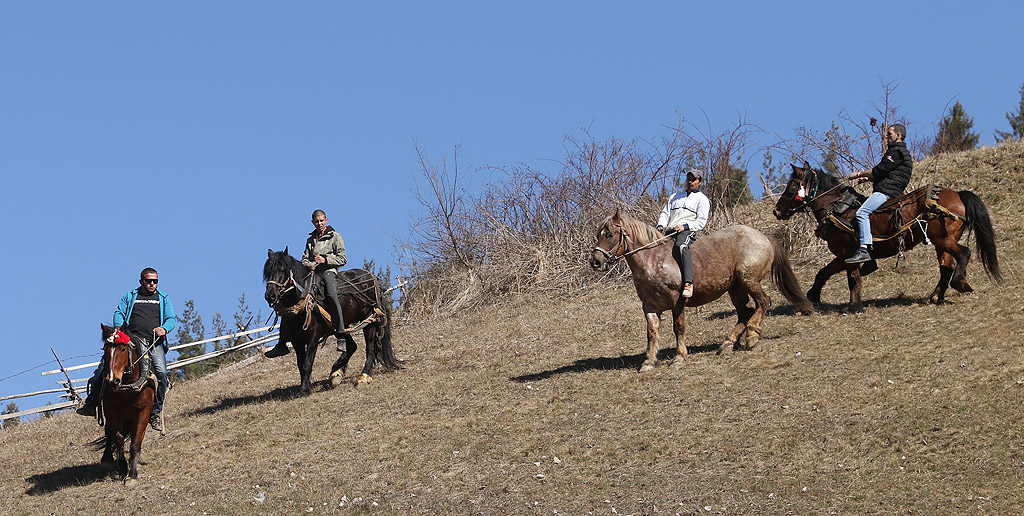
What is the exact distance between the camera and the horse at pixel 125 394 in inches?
453

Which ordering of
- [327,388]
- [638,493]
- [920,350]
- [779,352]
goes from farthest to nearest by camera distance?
[327,388] < [779,352] < [920,350] < [638,493]

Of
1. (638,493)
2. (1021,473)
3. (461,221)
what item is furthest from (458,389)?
(461,221)

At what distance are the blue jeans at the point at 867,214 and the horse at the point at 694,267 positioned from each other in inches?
56.6

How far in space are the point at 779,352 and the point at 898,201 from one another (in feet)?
10.2

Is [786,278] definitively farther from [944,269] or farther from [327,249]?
[327,249]

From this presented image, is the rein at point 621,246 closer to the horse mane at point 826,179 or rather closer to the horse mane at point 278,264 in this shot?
the horse mane at point 826,179

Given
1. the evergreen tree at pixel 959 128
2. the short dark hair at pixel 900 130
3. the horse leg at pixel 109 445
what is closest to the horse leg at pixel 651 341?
the short dark hair at pixel 900 130

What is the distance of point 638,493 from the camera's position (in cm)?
1010

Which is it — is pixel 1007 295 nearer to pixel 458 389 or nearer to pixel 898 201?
pixel 898 201

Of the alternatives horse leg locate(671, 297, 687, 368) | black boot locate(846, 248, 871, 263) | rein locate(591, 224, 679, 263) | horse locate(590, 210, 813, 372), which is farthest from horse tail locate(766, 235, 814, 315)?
rein locate(591, 224, 679, 263)

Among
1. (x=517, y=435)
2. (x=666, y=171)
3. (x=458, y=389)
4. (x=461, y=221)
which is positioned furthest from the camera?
(x=461, y=221)

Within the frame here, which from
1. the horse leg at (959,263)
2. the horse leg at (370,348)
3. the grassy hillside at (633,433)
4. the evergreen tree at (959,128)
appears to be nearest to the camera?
the grassy hillside at (633,433)

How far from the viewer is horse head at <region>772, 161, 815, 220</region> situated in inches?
634

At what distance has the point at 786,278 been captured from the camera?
1474cm
